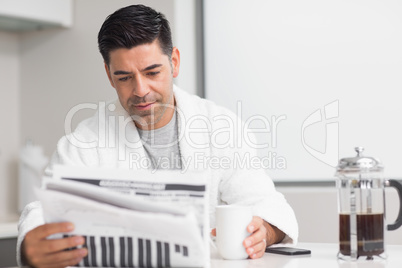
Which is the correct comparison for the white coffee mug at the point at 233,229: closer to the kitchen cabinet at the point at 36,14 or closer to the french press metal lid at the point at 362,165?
the french press metal lid at the point at 362,165

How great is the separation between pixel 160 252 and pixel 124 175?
163mm

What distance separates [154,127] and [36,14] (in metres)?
1.37

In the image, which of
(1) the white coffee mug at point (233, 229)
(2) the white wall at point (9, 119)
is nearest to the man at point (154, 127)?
(1) the white coffee mug at point (233, 229)

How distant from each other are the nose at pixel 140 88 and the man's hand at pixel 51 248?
691 mm

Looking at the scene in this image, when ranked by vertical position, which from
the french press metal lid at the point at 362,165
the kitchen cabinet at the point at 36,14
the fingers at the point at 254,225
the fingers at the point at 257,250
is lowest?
the fingers at the point at 257,250

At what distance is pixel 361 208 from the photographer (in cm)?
132

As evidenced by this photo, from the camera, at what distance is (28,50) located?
3404 millimetres

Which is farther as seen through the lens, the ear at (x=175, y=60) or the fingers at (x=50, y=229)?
the ear at (x=175, y=60)

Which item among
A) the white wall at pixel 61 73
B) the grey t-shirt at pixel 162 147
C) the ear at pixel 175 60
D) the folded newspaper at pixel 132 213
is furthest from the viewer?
the white wall at pixel 61 73

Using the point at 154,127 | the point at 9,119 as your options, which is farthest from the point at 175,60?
the point at 9,119

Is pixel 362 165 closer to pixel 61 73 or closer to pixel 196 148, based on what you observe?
pixel 196 148

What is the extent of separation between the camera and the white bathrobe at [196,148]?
1.83 metres

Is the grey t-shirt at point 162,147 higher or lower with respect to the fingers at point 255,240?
higher

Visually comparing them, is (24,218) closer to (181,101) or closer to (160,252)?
(160,252)
